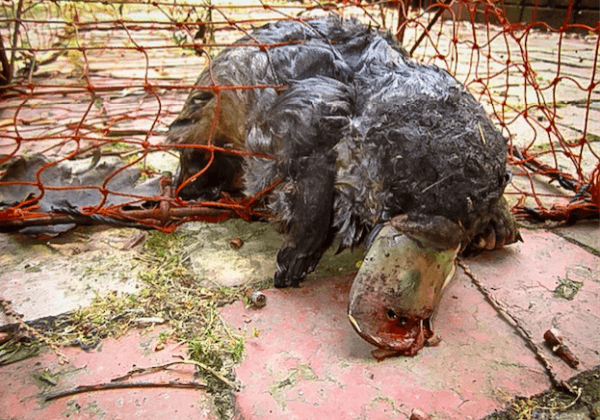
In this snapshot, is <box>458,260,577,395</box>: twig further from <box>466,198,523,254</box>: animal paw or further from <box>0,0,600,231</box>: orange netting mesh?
<box>0,0,600,231</box>: orange netting mesh

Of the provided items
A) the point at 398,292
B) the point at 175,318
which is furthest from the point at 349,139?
the point at 175,318

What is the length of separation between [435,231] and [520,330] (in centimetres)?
46

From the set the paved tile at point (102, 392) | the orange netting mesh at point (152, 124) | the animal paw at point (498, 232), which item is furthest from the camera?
the orange netting mesh at point (152, 124)

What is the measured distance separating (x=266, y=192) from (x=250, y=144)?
20 centimetres

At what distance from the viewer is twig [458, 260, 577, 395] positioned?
133 centimetres

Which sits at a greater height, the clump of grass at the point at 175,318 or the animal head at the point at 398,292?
the animal head at the point at 398,292

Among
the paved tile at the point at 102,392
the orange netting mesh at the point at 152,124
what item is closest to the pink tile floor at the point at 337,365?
the paved tile at the point at 102,392

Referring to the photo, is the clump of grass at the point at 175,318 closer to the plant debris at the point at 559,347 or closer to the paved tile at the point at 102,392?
the paved tile at the point at 102,392

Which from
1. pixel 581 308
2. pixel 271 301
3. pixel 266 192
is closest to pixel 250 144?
pixel 266 192

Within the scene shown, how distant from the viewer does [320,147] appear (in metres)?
1.69

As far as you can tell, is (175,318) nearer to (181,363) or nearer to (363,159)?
(181,363)

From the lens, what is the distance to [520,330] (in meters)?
1.54

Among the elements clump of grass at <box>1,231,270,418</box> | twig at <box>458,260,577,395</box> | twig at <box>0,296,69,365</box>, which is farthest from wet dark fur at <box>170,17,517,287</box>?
twig at <box>0,296,69,365</box>

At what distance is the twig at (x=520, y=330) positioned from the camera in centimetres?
133
